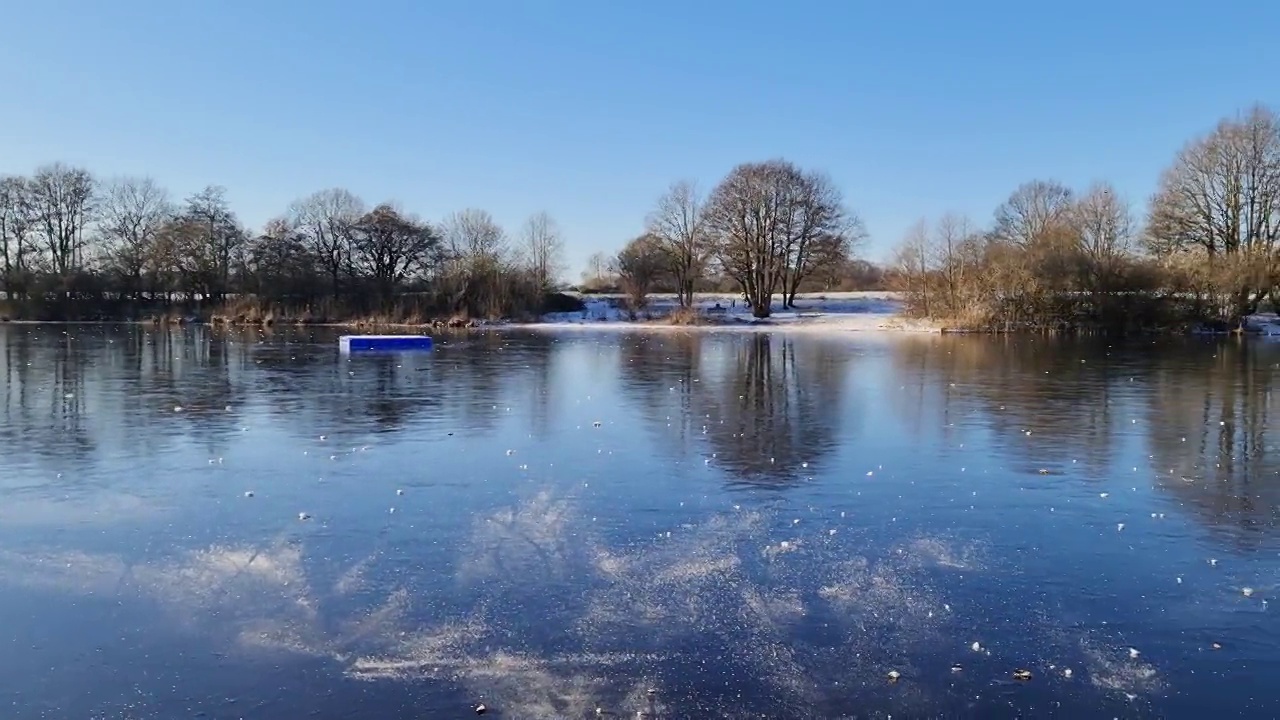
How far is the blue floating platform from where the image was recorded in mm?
27808

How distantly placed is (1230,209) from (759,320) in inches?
883

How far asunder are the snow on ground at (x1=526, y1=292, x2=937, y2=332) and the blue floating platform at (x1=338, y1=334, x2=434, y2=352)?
59.3 feet

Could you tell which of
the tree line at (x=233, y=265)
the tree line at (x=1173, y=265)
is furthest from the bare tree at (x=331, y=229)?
the tree line at (x=1173, y=265)

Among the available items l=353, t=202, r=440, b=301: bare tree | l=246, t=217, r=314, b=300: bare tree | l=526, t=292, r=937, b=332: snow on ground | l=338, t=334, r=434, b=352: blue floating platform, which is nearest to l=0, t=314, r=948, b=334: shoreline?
l=526, t=292, r=937, b=332: snow on ground

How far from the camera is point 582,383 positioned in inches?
714

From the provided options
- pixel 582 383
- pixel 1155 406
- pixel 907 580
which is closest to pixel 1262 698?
pixel 907 580

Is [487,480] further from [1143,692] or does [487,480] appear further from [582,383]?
[582,383]

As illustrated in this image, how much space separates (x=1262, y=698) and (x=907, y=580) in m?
2.06

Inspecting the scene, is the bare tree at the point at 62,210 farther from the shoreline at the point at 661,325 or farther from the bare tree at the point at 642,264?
the bare tree at the point at 642,264

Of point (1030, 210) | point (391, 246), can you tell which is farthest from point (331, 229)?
point (1030, 210)

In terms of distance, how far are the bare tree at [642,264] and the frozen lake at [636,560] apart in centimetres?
4480

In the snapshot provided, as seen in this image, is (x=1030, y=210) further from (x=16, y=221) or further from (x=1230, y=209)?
(x=16, y=221)

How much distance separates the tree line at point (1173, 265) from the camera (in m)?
40.1

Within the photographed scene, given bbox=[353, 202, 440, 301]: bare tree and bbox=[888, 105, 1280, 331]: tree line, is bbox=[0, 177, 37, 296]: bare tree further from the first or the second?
bbox=[888, 105, 1280, 331]: tree line
